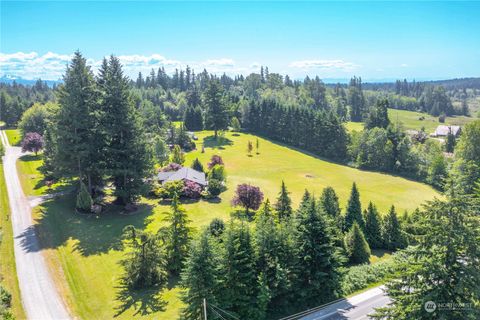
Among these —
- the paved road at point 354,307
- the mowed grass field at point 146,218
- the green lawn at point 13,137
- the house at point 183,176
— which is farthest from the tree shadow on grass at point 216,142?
the paved road at point 354,307

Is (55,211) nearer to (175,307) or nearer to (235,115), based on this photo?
(175,307)

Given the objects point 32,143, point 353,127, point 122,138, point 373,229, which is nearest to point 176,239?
point 122,138

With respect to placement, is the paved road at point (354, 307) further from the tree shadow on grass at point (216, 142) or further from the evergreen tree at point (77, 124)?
the tree shadow on grass at point (216, 142)

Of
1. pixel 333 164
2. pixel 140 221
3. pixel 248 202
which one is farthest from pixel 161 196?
pixel 333 164

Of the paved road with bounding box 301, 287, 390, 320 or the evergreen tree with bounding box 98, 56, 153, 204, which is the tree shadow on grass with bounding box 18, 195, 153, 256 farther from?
the paved road with bounding box 301, 287, 390, 320

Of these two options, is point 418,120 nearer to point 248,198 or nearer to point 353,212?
point 353,212
